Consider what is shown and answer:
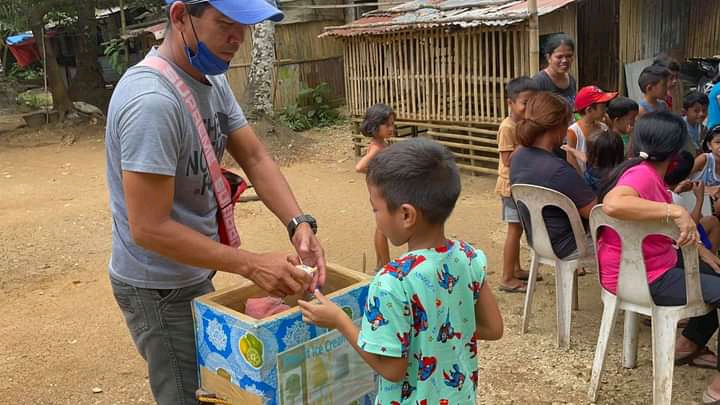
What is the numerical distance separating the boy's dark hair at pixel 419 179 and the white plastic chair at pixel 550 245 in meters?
Answer: 2.20

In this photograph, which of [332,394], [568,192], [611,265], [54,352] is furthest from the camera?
[54,352]

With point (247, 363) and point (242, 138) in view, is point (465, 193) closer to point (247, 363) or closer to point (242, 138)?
point (242, 138)

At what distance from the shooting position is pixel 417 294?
1757mm

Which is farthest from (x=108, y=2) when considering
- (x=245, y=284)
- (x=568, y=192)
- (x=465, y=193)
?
(x=245, y=284)

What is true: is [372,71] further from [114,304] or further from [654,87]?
[114,304]

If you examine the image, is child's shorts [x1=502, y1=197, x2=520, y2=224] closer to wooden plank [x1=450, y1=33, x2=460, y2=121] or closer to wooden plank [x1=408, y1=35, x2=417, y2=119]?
A: wooden plank [x1=450, y1=33, x2=460, y2=121]

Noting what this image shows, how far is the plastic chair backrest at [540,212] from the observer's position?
12.6 feet

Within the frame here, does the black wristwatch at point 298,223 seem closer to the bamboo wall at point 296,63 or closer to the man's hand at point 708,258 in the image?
the man's hand at point 708,258

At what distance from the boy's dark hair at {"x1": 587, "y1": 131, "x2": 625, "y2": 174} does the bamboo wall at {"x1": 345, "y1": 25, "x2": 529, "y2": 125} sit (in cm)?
364

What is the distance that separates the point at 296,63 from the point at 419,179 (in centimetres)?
1349

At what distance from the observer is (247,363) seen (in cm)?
180

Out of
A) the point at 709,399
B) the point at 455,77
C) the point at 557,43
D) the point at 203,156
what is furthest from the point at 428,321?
the point at 455,77

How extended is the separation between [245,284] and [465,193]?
19.7ft

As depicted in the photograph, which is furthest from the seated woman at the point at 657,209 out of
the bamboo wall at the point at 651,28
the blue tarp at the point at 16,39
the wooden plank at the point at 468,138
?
the blue tarp at the point at 16,39
